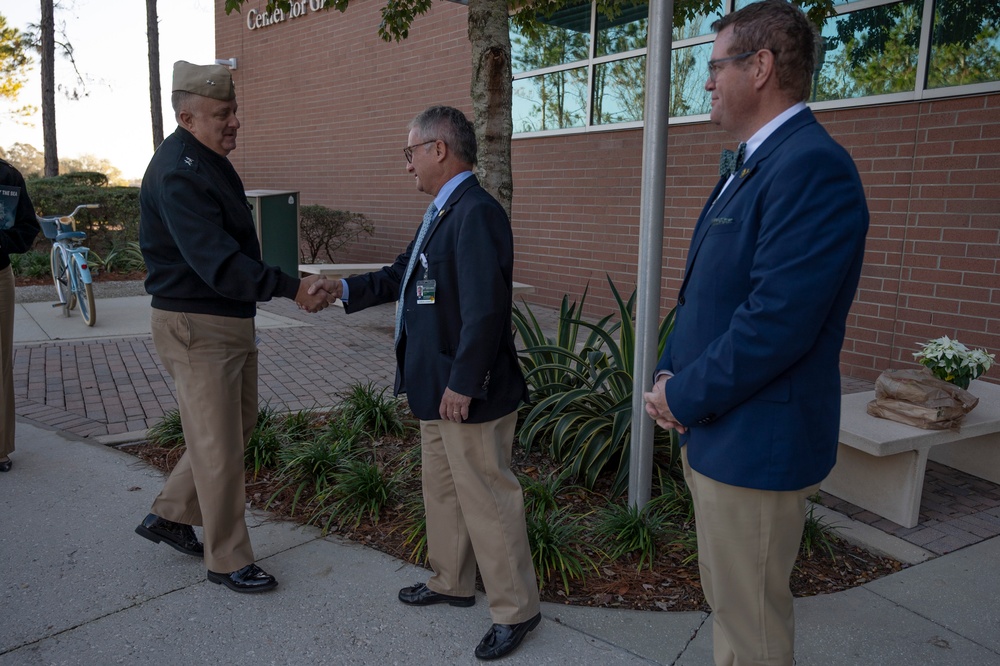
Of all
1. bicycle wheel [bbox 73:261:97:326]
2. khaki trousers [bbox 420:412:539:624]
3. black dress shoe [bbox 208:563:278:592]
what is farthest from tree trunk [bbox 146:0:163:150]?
khaki trousers [bbox 420:412:539:624]

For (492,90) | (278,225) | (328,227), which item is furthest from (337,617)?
(328,227)

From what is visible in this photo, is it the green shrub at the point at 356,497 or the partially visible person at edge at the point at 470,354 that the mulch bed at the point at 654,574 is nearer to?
the green shrub at the point at 356,497

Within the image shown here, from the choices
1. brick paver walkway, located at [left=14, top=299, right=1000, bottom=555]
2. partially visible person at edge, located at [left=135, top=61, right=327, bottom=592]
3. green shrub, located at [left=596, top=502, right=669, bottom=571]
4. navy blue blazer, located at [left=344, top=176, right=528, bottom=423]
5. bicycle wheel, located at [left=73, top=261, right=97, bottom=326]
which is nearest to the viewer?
navy blue blazer, located at [left=344, top=176, right=528, bottom=423]

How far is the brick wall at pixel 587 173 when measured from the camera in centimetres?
600

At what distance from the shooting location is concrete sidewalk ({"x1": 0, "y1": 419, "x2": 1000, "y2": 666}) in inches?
109

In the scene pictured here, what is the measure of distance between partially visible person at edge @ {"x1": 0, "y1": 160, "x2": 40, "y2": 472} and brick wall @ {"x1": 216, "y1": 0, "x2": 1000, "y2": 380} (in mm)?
4409

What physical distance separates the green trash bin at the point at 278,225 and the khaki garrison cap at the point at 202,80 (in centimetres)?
887

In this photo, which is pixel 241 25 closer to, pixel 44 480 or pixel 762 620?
pixel 44 480

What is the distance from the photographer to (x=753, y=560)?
1961mm

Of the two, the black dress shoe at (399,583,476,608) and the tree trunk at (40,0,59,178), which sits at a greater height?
the tree trunk at (40,0,59,178)

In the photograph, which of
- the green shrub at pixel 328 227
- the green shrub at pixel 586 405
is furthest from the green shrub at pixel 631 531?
the green shrub at pixel 328 227

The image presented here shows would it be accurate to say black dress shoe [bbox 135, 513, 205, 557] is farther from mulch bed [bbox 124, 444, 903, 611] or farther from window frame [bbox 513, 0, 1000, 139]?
window frame [bbox 513, 0, 1000, 139]

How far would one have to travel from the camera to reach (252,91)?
15680 mm

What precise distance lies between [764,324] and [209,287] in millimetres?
2131
